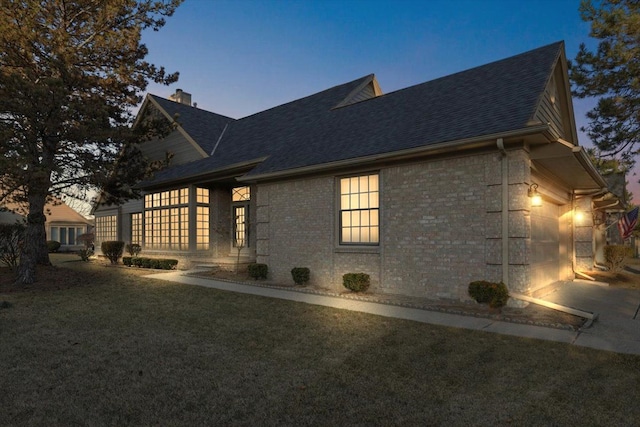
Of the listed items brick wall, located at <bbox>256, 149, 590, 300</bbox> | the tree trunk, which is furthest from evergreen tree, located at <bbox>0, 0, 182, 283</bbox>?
brick wall, located at <bbox>256, 149, 590, 300</bbox>

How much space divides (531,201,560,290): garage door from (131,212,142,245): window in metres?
19.3

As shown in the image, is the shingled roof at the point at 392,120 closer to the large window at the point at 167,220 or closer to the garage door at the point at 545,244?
the large window at the point at 167,220

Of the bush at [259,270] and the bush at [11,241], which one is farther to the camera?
the bush at [11,241]

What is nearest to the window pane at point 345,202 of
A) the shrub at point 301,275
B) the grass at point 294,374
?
the shrub at point 301,275

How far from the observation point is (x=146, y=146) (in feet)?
72.4

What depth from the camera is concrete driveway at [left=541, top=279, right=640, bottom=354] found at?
19.7 ft

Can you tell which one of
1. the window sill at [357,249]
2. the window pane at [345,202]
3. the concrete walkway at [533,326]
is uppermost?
the window pane at [345,202]

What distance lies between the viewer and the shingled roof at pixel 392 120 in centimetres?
946

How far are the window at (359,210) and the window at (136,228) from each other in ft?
47.4

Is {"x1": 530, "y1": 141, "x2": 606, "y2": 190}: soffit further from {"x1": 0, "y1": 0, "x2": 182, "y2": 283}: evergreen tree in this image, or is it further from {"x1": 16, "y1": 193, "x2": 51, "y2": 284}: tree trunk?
{"x1": 16, "y1": 193, "x2": 51, "y2": 284}: tree trunk

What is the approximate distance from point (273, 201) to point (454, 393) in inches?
395

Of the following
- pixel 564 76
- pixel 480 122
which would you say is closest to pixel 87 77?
pixel 480 122

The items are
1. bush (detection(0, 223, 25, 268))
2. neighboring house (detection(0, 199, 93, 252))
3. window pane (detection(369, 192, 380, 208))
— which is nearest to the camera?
window pane (detection(369, 192, 380, 208))

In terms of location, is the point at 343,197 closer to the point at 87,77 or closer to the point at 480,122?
the point at 480,122
